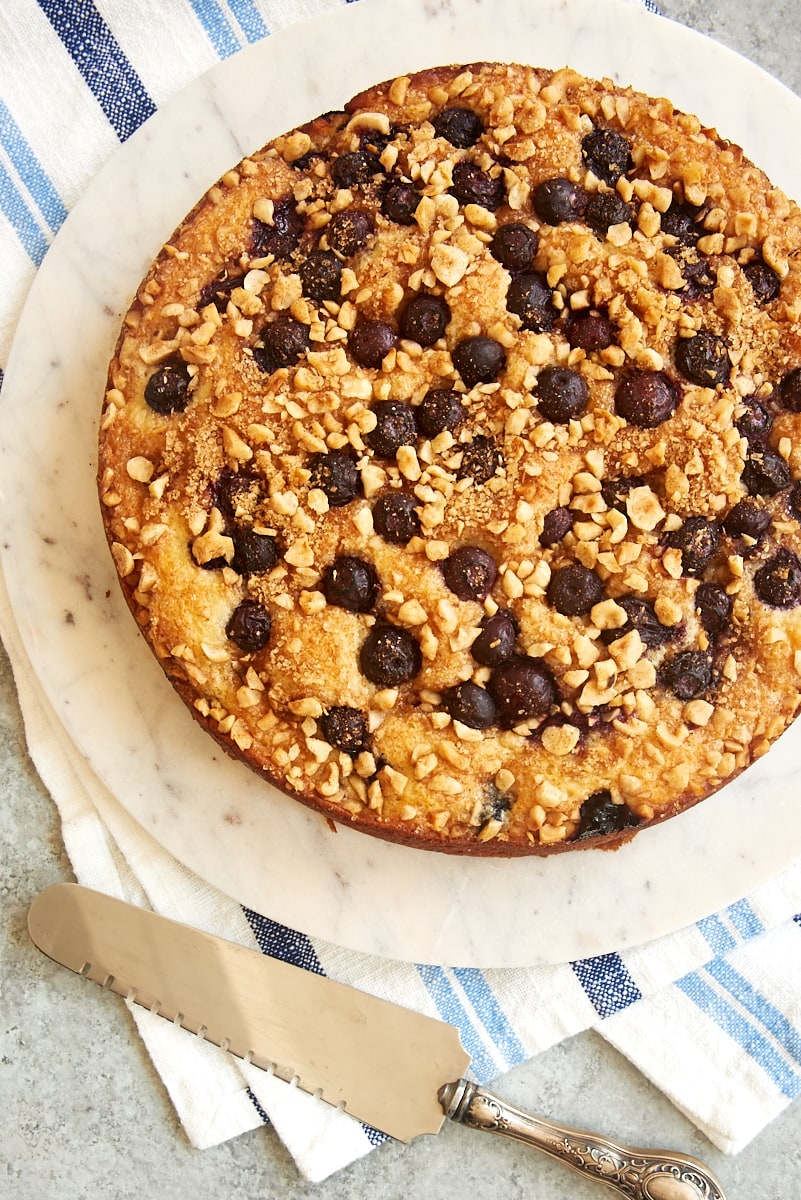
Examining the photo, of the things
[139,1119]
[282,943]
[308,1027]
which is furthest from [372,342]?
[139,1119]

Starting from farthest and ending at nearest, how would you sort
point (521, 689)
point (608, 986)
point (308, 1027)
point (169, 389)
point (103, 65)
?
point (103, 65) < point (608, 986) < point (308, 1027) < point (169, 389) < point (521, 689)

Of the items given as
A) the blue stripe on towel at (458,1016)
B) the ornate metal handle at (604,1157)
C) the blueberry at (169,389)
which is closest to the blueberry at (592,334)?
the blueberry at (169,389)

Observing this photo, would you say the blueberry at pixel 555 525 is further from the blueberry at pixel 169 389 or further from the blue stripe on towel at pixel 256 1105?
the blue stripe on towel at pixel 256 1105

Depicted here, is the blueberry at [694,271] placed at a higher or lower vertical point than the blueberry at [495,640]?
higher

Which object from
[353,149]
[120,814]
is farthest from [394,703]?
[353,149]

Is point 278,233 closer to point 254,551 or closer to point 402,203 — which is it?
point 402,203

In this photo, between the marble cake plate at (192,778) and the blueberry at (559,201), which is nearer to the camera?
the blueberry at (559,201)
